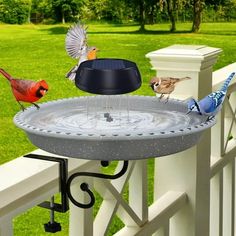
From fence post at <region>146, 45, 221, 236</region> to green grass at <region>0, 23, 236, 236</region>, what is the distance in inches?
183

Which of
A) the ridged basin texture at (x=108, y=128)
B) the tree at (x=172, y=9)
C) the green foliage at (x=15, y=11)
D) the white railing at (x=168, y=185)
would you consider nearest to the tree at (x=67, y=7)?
the green foliage at (x=15, y=11)

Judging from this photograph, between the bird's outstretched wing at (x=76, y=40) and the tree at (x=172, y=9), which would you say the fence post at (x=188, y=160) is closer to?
the bird's outstretched wing at (x=76, y=40)

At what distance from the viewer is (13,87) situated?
0.97 metres

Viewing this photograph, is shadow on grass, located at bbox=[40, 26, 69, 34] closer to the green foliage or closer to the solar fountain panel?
the green foliage

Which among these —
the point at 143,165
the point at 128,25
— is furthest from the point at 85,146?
the point at 128,25

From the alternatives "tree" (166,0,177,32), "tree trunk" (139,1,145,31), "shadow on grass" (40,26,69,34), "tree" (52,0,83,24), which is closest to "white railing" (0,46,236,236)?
"shadow on grass" (40,26,69,34)

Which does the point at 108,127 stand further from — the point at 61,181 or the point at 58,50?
the point at 58,50

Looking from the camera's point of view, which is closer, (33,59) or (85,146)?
(85,146)

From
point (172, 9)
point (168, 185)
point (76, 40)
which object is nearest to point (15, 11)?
point (172, 9)

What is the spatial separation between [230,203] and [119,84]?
1.26 metres

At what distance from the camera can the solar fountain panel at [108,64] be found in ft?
3.13

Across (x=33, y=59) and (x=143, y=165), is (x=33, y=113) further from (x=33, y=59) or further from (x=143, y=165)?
(x=33, y=59)

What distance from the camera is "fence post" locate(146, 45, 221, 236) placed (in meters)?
1.57

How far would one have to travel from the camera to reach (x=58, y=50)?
1272 cm
